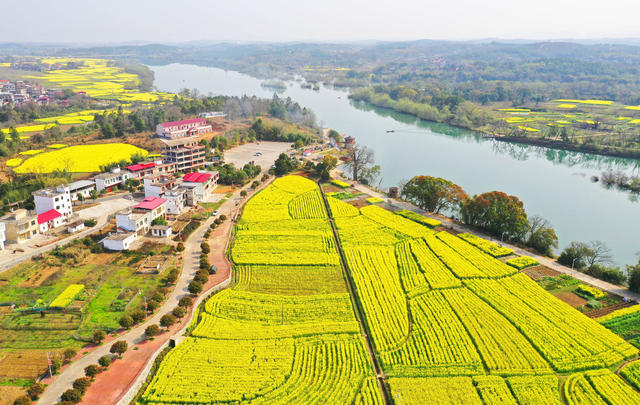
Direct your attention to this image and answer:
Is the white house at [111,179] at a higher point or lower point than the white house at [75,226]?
higher

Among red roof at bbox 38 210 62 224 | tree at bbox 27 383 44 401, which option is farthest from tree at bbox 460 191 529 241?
red roof at bbox 38 210 62 224

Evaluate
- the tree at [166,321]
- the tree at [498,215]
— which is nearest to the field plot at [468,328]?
the tree at [498,215]

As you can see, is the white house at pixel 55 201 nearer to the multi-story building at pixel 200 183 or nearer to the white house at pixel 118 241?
the white house at pixel 118 241

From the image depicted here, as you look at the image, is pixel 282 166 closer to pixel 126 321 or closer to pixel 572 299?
pixel 126 321

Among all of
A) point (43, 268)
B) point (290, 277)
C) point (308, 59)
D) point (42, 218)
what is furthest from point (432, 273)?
point (308, 59)

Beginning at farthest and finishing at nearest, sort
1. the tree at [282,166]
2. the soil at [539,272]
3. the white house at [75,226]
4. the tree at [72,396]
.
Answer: the tree at [282,166] → the white house at [75,226] → the soil at [539,272] → the tree at [72,396]

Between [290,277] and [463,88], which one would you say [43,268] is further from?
[463,88]
